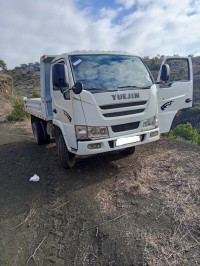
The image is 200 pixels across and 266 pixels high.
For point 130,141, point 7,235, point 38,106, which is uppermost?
point 38,106

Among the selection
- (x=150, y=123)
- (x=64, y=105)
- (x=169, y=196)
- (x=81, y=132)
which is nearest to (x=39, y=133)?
(x=64, y=105)

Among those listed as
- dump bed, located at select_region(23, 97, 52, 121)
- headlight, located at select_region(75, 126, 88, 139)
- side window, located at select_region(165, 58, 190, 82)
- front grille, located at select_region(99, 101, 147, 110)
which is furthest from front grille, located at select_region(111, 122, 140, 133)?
dump bed, located at select_region(23, 97, 52, 121)

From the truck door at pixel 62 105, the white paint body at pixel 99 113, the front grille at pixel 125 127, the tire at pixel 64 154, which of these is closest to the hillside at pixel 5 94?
the truck door at pixel 62 105

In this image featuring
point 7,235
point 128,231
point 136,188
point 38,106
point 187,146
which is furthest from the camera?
point 38,106

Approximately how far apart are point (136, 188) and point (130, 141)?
0.82 m

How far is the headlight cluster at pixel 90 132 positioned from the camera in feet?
10.6

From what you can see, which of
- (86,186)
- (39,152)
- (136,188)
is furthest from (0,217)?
(39,152)

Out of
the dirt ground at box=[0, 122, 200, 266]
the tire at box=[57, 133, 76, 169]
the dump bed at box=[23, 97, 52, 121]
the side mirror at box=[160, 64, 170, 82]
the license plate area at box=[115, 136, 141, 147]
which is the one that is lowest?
the dirt ground at box=[0, 122, 200, 266]

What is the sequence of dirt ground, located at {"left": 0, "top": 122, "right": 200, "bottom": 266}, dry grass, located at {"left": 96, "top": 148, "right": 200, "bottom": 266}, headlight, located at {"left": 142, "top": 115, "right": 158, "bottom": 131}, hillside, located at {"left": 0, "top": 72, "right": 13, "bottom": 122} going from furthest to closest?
hillside, located at {"left": 0, "top": 72, "right": 13, "bottom": 122} < headlight, located at {"left": 142, "top": 115, "right": 158, "bottom": 131} < dirt ground, located at {"left": 0, "top": 122, "right": 200, "bottom": 266} < dry grass, located at {"left": 96, "top": 148, "right": 200, "bottom": 266}

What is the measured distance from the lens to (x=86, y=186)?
134 inches

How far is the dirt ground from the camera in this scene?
2070 mm

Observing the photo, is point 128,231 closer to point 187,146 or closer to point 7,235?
point 7,235

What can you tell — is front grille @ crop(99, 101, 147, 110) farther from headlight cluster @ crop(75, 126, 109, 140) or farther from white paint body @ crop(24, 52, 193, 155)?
headlight cluster @ crop(75, 126, 109, 140)

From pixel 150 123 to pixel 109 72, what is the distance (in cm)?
122
